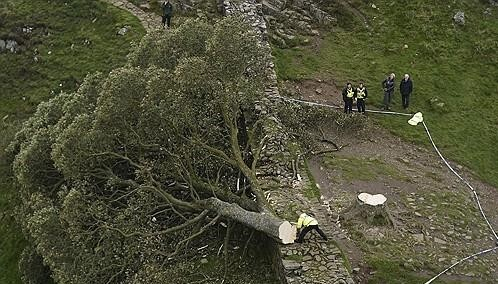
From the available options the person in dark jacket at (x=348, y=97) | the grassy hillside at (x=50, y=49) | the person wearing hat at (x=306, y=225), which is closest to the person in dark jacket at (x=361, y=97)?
the person in dark jacket at (x=348, y=97)

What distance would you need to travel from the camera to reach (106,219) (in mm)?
20969

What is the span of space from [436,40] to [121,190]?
21.2 metres

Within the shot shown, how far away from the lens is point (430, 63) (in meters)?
34.1

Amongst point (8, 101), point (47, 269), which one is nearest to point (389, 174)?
point (47, 269)

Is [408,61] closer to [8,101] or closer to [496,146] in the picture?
[496,146]

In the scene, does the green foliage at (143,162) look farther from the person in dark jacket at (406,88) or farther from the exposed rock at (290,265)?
the person in dark jacket at (406,88)

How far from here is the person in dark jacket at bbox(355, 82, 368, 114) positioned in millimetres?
29281

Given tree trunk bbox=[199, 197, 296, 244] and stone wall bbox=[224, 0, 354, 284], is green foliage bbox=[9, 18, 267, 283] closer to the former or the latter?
tree trunk bbox=[199, 197, 296, 244]

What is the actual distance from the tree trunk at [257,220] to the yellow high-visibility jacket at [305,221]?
62cm

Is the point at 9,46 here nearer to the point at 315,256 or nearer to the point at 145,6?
the point at 145,6

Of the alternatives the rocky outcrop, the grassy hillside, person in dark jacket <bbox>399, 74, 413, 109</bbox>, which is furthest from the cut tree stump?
the rocky outcrop

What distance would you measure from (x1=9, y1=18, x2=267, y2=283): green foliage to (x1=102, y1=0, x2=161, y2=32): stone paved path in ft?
44.1

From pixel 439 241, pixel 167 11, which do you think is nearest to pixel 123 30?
pixel 167 11

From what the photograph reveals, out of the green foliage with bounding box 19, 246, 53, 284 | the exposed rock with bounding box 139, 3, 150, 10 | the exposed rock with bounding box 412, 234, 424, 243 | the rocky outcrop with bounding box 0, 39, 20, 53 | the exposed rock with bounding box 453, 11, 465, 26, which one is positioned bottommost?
the green foliage with bounding box 19, 246, 53, 284
